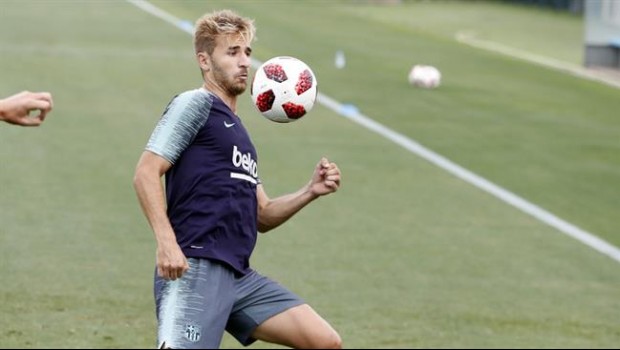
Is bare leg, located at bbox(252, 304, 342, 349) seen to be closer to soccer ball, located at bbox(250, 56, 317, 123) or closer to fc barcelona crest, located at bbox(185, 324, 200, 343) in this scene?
fc barcelona crest, located at bbox(185, 324, 200, 343)

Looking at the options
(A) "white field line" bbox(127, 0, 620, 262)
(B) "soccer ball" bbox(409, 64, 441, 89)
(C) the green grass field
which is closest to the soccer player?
(C) the green grass field

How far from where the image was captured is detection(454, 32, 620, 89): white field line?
29328 mm

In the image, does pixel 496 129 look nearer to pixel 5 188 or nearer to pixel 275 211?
pixel 5 188

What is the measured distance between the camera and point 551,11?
48.0 m

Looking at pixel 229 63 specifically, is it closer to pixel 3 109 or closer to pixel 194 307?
pixel 194 307

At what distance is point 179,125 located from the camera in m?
7.88

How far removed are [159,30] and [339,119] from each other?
10667 mm

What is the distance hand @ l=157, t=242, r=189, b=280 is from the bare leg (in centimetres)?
67

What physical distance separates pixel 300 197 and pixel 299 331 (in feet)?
2.85

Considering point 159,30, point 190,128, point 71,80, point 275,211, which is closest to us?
point 190,128

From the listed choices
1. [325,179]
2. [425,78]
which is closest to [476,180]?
[425,78]

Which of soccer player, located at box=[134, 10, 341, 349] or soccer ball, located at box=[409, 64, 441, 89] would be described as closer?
soccer player, located at box=[134, 10, 341, 349]

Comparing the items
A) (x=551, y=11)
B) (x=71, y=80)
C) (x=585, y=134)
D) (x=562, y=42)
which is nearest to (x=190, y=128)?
(x=585, y=134)

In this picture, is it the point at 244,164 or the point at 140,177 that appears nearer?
the point at 140,177
